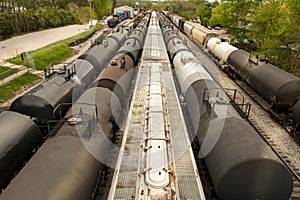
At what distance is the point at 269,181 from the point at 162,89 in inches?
319

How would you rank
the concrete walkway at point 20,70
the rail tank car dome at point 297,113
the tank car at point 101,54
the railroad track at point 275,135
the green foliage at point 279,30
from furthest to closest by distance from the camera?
1. the green foliage at point 279,30
2. the concrete walkway at point 20,70
3. the tank car at point 101,54
4. the rail tank car dome at point 297,113
5. the railroad track at point 275,135

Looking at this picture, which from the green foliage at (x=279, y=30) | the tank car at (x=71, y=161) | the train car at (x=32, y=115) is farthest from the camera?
A: the green foliage at (x=279, y=30)

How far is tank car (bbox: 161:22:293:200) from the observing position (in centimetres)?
815

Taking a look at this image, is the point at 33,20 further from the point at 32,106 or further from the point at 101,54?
the point at 32,106

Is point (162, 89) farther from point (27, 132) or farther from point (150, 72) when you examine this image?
point (27, 132)

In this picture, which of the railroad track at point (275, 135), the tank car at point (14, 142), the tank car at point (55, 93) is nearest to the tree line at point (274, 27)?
the railroad track at point (275, 135)

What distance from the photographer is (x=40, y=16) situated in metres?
65.0

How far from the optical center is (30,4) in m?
95.9

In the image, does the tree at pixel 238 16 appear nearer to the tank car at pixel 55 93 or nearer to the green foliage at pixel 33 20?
the tank car at pixel 55 93

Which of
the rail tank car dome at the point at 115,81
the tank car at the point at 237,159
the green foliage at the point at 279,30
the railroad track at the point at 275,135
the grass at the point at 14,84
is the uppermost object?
the green foliage at the point at 279,30

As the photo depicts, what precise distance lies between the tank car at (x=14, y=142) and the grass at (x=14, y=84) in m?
12.7

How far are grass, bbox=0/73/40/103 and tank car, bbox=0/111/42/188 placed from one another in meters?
12.7

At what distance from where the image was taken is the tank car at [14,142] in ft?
31.6

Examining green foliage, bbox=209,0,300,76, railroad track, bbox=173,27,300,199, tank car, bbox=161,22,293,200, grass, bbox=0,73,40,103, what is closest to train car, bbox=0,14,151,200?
tank car, bbox=161,22,293,200
